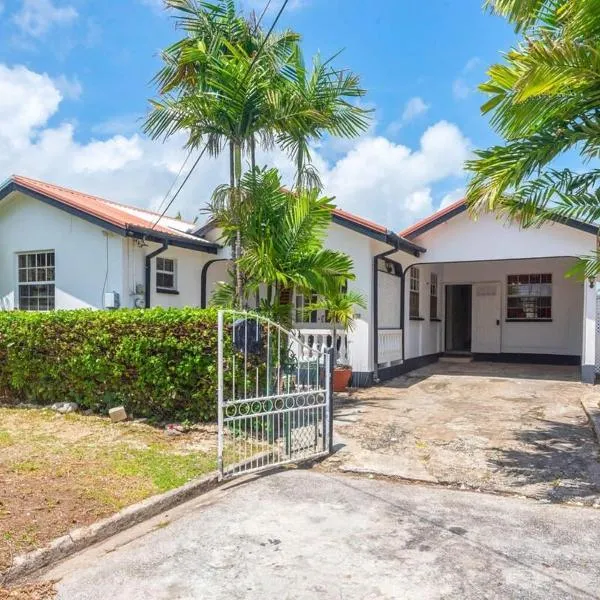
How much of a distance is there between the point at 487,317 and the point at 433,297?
2.00m

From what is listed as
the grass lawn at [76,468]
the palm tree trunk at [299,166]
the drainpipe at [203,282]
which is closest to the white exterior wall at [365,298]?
the palm tree trunk at [299,166]

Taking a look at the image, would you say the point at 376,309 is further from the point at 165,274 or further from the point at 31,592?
the point at 31,592

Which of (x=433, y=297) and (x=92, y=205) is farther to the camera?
(x=433, y=297)

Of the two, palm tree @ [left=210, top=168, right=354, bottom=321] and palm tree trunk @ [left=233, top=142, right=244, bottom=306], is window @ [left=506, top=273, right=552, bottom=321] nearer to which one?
palm tree @ [left=210, top=168, right=354, bottom=321]

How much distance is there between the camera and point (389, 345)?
12.8m

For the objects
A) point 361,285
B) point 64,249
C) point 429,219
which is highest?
point 429,219

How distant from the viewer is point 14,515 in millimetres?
4527

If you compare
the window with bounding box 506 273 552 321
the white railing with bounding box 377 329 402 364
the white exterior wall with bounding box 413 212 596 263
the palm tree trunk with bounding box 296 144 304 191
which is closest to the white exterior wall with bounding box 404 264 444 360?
the white railing with bounding box 377 329 402 364

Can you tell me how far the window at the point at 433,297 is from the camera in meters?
16.5

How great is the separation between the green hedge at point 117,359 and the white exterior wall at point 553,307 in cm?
1185

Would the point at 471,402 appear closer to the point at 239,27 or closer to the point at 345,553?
the point at 345,553

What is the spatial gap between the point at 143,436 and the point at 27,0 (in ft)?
24.3

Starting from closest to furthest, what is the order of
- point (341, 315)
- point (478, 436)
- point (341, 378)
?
point (478, 436)
point (341, 315)
point (341, 378)

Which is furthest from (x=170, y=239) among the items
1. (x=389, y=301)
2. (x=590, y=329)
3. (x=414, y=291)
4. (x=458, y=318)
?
(x=458, y=318)
